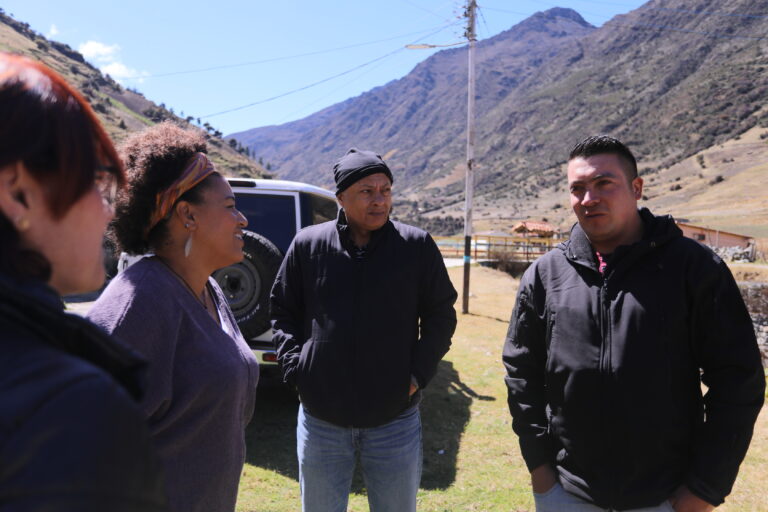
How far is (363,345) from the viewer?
2.53m

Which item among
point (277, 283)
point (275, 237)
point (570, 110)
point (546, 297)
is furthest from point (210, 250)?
point (570, 110)

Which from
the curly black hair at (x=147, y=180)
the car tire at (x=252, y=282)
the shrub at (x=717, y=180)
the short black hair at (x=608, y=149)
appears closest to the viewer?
the curly black hair at (x=147, y=180)

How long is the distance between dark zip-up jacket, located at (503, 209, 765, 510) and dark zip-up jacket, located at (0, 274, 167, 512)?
5.87 ft

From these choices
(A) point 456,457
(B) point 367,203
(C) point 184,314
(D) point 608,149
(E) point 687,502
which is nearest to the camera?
(C) point 184,314

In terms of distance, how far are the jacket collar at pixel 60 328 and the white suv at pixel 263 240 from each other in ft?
11.3

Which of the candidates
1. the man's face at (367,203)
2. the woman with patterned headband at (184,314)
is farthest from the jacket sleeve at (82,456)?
the man's face at (367,203)

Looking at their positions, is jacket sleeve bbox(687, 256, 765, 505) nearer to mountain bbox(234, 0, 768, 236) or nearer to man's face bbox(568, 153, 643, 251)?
man's face bbox(568, 153, 643, 251)

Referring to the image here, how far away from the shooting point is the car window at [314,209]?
486 centimetres

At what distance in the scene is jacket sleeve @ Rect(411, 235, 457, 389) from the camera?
2730mm

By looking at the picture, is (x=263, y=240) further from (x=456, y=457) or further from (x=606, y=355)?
(x=606, y=355)

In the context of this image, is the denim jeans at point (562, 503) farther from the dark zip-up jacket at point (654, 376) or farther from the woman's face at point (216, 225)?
the woman's face at point (216, 225)

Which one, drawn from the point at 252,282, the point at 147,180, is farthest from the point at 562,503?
the point at 252,282

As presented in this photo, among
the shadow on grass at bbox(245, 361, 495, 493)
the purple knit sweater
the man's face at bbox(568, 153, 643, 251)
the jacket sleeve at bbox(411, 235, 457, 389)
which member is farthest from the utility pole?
the purple knit sweater

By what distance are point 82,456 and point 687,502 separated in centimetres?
207
